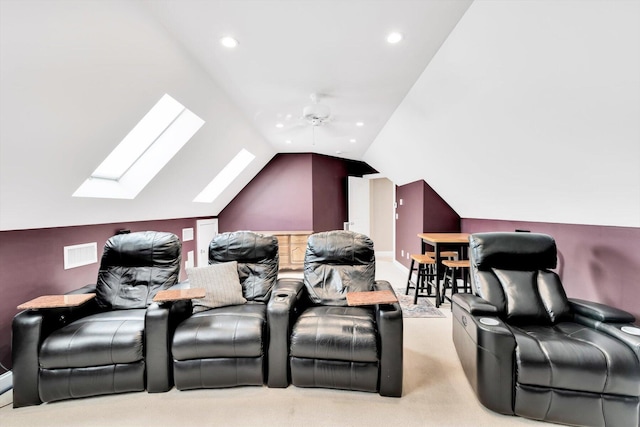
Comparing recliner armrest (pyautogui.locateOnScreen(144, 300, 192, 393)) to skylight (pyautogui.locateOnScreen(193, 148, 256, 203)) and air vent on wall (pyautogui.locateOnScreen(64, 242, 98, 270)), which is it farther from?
skylight (pyautogui.locateOnScreen(193, 148, 256, 203))

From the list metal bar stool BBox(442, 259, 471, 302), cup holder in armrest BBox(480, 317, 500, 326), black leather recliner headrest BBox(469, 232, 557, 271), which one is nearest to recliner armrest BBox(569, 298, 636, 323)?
black leather recliner headrest BBox(469, 232, 557, 271)

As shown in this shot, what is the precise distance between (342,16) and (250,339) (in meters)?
2.41

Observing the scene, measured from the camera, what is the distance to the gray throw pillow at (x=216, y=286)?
240 cm

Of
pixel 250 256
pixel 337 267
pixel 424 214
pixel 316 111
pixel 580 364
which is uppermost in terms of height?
pixel 316 111

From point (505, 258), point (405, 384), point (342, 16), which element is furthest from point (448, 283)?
point (342, 16)

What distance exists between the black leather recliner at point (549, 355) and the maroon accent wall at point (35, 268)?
3684 mm

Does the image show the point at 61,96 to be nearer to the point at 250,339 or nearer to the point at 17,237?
the point at 17,237

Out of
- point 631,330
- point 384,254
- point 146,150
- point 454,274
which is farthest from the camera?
point 384,254

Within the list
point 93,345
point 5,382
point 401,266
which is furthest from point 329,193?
point 5,382

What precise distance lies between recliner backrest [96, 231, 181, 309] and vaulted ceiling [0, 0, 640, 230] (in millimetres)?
666

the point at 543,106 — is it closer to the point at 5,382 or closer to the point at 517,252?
the point at 517,252

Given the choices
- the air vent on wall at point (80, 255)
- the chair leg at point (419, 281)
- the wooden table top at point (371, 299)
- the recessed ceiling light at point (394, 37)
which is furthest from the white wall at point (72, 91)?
the chair leg at point (419, 281)

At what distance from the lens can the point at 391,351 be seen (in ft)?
6.35

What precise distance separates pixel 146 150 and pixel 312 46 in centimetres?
237
